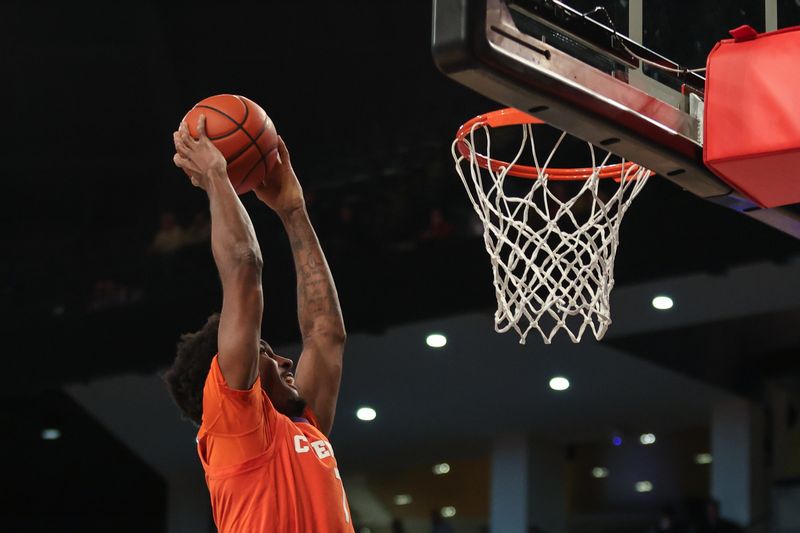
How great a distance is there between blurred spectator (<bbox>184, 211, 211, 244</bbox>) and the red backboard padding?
7.14 metres

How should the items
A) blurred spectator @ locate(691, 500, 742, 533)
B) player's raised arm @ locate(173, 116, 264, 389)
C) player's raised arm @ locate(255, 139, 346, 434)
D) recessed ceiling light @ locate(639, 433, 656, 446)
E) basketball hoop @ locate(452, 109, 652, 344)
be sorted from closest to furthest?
player's raised arm @ locate(173, 116, 264, 389) → player's raised arm @ locate(255, 139, 346, 434) → basketball hoop @ locate(452, 109, 652, 344) → blurred spectator @ locate(691, 500, 742, 533) → recessed ceiling light @ locate(639, 433, 656, 446)

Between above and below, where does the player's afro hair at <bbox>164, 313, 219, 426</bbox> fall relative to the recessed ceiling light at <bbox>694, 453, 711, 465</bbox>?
below

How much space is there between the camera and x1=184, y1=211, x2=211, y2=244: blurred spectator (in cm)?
978

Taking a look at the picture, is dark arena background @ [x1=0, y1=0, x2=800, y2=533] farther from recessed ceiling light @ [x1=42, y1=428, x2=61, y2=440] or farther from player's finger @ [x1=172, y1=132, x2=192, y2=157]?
player's finger @ [x1=172, y1=132, x2=192, y2=157]

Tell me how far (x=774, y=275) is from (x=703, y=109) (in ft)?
18.6

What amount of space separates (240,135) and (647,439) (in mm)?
8875

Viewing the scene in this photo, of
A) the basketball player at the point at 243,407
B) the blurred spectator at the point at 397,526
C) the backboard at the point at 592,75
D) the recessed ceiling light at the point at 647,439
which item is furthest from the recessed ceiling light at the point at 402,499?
the backboard at the point at 592,75

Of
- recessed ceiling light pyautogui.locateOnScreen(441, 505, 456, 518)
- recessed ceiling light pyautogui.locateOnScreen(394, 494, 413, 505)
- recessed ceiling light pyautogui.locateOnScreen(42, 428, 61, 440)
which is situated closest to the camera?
recessed ceiling light pyautogui.locateOnScreen(42, 428, 61, 440)

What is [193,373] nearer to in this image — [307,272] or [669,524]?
[307,272]

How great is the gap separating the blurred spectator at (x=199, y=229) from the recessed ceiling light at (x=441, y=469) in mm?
3747

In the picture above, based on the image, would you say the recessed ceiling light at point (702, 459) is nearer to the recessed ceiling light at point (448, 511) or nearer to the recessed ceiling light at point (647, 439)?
the recessed ceiling light at point (647, 439)

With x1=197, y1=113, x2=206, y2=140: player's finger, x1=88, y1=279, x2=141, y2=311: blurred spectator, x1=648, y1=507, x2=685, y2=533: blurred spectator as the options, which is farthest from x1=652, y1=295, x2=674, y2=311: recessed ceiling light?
x1=197, y1=113, x2=206, y2=140: player's finger

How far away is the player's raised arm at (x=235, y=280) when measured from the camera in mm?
2725

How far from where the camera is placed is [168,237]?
32.6 feet
